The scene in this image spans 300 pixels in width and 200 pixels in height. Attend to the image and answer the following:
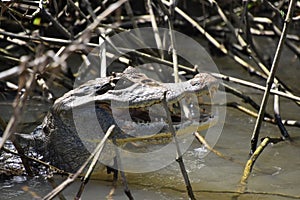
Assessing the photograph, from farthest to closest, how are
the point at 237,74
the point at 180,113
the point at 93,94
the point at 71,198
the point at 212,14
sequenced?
the point at 212,14, the point at 237,74, the point at 180,113, the point at 93,94, the point at 71,198

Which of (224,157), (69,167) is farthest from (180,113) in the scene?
(69,167)

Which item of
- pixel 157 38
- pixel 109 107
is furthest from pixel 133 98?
pixel 157 38

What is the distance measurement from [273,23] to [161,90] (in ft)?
7.32

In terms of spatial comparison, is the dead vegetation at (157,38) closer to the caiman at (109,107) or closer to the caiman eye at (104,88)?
the caiman at (109,107)

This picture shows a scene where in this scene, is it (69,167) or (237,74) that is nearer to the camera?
(69,167)

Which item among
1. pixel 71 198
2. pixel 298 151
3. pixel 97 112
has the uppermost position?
pixel 97 112

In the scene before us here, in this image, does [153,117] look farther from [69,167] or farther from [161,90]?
Answer: [69,167]

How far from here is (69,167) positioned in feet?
10.1

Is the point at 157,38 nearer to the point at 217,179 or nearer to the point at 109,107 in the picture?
the point at 109,107

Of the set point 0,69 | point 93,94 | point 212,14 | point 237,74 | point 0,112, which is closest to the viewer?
point 93,94

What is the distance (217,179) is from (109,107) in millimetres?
668

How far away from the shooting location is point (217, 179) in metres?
3.03

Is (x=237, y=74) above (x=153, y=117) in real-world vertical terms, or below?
below

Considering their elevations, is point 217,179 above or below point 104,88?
below
